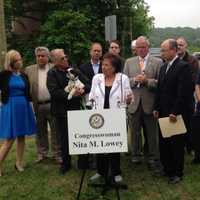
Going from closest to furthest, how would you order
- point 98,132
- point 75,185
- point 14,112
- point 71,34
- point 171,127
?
point 98,132
point 171,127
point 75,185
point 14,112
point 71,34

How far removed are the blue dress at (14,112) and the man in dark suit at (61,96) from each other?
0.48m

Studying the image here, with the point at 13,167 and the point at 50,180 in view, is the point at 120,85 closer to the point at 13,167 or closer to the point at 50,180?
the point at 50,180

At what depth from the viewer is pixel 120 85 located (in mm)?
6160

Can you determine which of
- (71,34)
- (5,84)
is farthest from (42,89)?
(71,34)

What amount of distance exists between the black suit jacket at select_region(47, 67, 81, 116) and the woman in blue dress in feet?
1.56

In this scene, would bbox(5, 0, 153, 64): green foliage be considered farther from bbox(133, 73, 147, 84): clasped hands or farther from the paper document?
the paper document

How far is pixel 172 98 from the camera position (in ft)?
20.9

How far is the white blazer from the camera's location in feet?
20.0

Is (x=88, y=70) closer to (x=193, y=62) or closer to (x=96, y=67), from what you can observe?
(x=96, y=67)

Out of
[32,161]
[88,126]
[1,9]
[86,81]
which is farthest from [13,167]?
[1,9]

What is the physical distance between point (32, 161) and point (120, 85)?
8.85 feet

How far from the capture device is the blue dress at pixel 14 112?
6984 millimetres

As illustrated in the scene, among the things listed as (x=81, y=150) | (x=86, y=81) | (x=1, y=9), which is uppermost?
(x=1, y=9)

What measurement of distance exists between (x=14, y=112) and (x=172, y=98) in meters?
2.48
